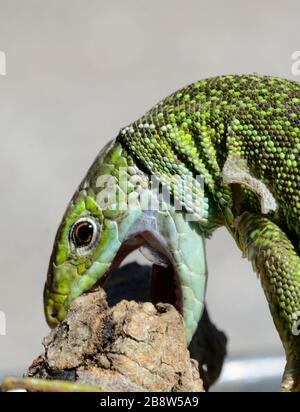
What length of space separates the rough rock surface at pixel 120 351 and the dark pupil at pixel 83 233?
2.33 feet

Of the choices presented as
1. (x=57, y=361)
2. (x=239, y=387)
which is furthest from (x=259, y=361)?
(x=57, y=361)

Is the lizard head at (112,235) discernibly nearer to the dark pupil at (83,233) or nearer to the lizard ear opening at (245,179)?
the dark pupil at (83,233)

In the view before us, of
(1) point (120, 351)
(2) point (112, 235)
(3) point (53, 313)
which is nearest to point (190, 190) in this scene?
(2) point (112, 235)

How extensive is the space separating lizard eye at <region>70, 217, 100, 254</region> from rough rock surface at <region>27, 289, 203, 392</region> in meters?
0.71

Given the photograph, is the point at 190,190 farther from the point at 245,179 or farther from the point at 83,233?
the point at 83,233

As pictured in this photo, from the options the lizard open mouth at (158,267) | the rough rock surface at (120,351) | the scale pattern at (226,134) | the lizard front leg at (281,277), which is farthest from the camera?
the lizard open mouth at (158,267)

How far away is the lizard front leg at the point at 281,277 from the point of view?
10.7ft

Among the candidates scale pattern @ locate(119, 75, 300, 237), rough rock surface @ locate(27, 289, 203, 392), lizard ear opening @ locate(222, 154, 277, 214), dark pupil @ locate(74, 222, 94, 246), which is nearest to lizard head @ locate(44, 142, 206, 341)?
dark pupil @ locate(74, 222, 94, 246)

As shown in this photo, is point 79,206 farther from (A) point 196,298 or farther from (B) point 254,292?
(B) point 254,292

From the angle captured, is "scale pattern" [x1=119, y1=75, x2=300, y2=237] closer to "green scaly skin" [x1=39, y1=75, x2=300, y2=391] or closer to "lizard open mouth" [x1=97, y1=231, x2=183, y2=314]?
"green scaly skin" [x1=39, y1=75, x2=300, y2=391]

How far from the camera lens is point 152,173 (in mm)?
3668

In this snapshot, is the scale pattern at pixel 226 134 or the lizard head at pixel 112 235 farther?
the lizard head at pixel 112 235

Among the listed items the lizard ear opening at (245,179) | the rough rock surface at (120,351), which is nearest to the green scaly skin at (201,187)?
the lizard ear opening at (245,179)
